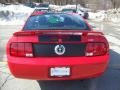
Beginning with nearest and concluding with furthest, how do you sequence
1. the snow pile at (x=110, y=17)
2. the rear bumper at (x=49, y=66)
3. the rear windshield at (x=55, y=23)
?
the rear bumper at (x=49, y=66)
the rear windshield at (x=55, y=23)
the snow pile at (x=110, y=17)

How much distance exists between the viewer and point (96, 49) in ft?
18.5

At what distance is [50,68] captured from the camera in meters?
5.37

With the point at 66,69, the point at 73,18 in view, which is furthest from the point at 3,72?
the point at 66,69

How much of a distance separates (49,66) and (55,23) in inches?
68.1

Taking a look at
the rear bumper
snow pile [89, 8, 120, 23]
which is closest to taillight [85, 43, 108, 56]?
the rear bumper

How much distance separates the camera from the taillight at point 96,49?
5.56 m

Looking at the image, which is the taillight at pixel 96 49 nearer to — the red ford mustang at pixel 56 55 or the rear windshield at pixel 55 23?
the red ford mustang at pixel 56 55

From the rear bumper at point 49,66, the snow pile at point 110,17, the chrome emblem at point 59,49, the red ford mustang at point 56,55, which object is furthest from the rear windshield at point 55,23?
the snow pile at point 110,17

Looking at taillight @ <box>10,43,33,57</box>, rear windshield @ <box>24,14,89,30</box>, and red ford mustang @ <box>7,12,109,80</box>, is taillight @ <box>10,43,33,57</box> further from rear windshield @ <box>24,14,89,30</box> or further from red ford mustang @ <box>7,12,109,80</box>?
rear windshield @ <box>24,14,89,30</box>

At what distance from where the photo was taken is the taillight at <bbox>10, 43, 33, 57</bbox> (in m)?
5.49

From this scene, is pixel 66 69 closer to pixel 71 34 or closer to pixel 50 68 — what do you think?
pixel 50 68

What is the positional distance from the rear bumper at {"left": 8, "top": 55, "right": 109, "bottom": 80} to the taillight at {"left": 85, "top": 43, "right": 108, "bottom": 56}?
107 millimetres

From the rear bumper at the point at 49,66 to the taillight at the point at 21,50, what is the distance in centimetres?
9

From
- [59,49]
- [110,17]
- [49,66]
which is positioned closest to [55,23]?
[59,49]
